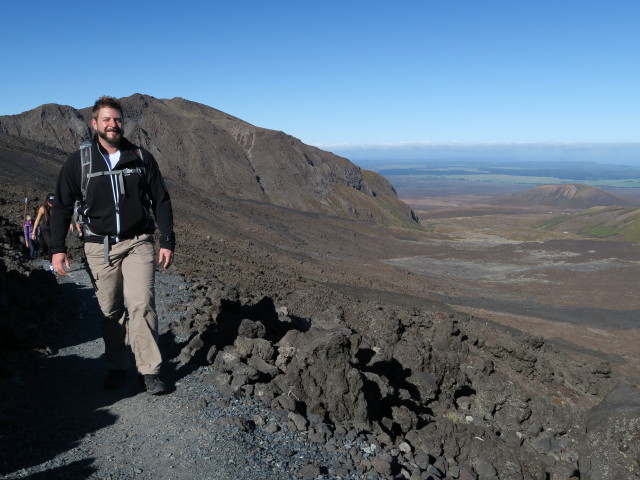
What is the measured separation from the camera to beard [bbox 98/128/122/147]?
14.5 feet

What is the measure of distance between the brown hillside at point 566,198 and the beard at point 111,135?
164 m

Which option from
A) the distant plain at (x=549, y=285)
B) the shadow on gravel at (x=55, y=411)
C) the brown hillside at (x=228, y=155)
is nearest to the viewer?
the shadow on gravel at (x=55, y=411)

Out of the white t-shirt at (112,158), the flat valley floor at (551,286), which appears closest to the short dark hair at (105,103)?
the white t-shirt at (112,158)

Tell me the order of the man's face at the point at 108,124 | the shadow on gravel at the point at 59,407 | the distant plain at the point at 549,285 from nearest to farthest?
the shadow on gravel at the point at 59,407
the man's face at the point at 108,124
the distant plain at the point at 549,285

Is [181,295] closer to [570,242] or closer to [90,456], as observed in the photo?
[90,456]

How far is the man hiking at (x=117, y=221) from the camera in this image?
4465mm

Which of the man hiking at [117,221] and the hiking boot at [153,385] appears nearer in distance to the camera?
the man hiking at [117,221]

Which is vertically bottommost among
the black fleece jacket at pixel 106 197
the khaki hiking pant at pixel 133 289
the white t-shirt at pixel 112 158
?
the khaki hiking pant at pixel 133 289

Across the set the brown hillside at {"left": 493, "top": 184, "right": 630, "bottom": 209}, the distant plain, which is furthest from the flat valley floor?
the brown hillside at {"left": 493, "top": 184, "right": 630, "bottom": 209}

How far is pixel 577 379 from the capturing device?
39.9 ft

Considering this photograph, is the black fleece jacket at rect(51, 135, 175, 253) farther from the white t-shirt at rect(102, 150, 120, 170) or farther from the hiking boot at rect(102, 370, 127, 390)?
the hiking boot at rect(102, 370, 127, 390)

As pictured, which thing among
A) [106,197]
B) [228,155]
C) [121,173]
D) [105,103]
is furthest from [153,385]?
[228,155]

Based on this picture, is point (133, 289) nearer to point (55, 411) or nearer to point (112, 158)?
point (112, 158)

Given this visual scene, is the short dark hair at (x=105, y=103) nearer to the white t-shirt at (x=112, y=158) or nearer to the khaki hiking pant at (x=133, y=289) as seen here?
the white t-shirt at (x=112, y=158)
